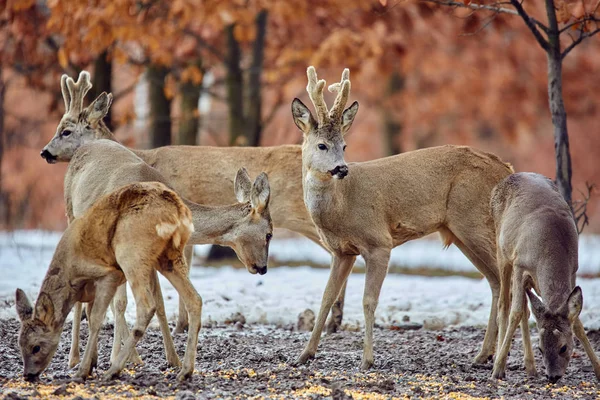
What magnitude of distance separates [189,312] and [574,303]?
111 inches

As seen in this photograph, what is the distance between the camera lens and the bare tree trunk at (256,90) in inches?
653

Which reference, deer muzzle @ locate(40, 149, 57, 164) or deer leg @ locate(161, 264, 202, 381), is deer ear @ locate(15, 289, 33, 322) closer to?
deer leg @ locate(161, 264, 202, 381)

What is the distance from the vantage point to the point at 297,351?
8.88 meters

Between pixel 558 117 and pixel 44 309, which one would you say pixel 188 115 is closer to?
pixel 558 117

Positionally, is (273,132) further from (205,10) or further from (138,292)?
(138,292)

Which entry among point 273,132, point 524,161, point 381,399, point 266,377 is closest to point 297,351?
point 266,377

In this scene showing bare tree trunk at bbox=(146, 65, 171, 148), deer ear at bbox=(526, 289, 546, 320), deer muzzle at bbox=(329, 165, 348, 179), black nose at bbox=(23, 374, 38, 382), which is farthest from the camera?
bare tree trunk at bbox=(146, 65, 171, 148)

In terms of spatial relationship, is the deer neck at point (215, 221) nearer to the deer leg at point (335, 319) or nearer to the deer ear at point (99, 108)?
the deer ear at point (99, 108)

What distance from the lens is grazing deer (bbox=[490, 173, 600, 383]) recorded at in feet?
23.6

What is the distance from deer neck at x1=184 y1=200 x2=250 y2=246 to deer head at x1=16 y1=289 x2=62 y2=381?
142 centimetres

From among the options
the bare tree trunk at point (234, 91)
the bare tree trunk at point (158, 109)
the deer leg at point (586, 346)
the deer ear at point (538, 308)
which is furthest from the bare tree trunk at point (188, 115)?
the deer ear at point (538, 308)

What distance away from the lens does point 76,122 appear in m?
9.76

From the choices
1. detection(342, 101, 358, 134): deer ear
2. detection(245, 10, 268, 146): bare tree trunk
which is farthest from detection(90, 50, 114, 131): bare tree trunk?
detection(342, 101, 358, 134): deer ear

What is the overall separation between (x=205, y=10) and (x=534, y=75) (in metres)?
12.7
